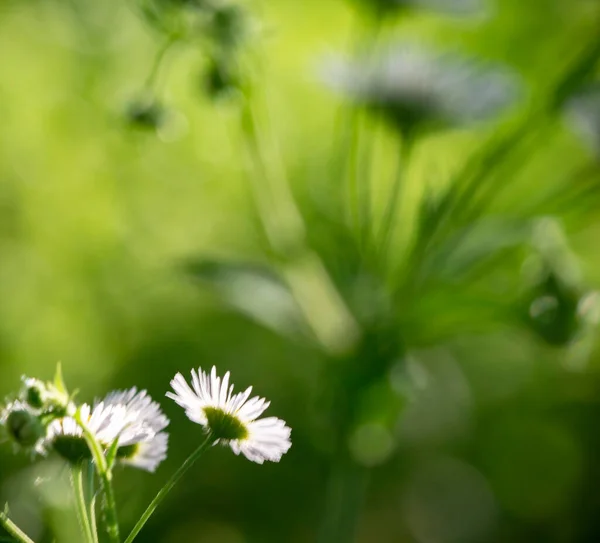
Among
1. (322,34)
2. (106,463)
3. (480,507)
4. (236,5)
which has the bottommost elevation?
(106,463)

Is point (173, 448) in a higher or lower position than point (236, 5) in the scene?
lower

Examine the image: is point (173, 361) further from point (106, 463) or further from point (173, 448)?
point (106, 463)

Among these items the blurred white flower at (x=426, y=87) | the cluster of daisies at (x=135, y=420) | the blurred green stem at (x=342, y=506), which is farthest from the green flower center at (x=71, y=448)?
the blurred white flower at (x=426, y=87)

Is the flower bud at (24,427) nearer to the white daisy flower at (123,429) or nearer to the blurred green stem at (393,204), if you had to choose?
the white daisy flower at (123,429)

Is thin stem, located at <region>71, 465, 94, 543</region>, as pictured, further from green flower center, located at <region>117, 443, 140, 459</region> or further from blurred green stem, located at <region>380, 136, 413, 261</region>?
blurred green stem, located at <region>380, 136, 413, 261</region>

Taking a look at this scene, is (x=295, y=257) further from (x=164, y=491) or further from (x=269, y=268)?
(x=164, y=491)

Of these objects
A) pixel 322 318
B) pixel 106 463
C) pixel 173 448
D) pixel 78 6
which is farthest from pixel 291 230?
pixel 78 6
